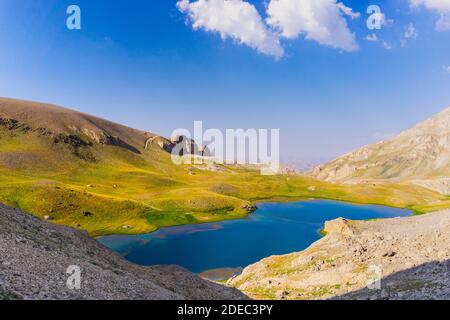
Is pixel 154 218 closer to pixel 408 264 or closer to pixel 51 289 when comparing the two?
pixel 408 264

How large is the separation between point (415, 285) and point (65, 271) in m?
37.0

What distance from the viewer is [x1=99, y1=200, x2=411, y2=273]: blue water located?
96.1 meters

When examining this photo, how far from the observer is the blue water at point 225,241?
96125mm

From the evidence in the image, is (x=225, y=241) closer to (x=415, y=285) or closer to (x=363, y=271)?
(x=363, y=271)

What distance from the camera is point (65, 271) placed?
3088 cm

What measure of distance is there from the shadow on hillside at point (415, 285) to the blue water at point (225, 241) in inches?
2034

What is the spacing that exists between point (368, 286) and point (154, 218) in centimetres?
10496

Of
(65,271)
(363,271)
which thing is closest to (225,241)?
(363,271)

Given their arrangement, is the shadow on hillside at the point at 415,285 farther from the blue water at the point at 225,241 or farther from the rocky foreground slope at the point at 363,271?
the blue water at the point at 225,241

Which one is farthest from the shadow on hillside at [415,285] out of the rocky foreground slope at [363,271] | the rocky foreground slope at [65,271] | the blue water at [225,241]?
the blue water at [225,241]
